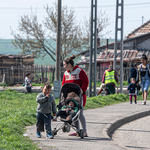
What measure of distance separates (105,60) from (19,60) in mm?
9863

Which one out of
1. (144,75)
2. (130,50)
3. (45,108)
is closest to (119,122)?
(45,108)

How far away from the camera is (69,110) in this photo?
679 cm

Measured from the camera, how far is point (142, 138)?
7.77m

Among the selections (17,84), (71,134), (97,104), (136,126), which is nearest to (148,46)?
(17,84)

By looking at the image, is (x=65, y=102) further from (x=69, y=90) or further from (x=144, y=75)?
(x=144, y=75)

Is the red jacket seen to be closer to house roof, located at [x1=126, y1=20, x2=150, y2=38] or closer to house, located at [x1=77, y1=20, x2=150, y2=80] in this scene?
house, located at [x1=77, y1=20, x2=150, y2=80]

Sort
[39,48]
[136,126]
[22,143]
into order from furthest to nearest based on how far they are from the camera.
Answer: [39,48], [136,126], [22,143]

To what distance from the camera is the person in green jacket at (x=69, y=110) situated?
670 cm

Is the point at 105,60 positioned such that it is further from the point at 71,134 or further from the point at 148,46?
the point at 71,134

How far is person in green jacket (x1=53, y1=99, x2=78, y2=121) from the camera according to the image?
670 cm

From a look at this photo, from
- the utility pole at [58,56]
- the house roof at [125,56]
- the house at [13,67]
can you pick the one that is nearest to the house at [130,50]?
the house roof at [125,56]

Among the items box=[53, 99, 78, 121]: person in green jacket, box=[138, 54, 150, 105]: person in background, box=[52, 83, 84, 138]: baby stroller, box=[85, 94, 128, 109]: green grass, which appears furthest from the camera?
box=[85, 94, 128, 109]: green grass

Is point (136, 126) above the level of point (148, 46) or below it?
below

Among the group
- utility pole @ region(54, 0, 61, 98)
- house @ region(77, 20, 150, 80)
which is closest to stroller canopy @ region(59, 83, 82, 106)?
utility pole @ region(54, 0, 61, 98)
